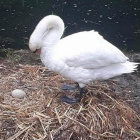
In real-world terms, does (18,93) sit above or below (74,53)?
below

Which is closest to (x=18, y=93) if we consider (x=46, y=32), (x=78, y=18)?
(x=46, y=32)

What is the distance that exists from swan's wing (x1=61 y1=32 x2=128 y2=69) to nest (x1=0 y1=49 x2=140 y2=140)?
50 centimetres

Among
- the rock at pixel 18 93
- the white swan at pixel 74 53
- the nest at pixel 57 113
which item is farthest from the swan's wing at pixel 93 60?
the rock at pixel 18 93

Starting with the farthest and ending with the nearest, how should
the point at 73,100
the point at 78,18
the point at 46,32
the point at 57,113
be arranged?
the point at 78,18 < the point at 73,100 < the point at 46,32 < the point at 57,113

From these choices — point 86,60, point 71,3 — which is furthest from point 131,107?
point 71,3

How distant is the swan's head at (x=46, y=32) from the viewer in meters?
4.94

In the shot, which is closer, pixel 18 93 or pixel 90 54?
pixel 90 54

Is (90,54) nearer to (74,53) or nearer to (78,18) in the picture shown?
(74,53)

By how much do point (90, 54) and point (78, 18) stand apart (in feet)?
13.9

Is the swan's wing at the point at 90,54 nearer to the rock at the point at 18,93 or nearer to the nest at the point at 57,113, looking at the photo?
the nest at the point at 57,113

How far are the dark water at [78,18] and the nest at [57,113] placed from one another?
210cm

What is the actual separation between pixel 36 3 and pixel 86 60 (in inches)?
207

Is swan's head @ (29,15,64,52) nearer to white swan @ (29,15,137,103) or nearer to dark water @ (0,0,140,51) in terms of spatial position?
white swan @ (29,15,137,103)

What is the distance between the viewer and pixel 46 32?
512 cm
